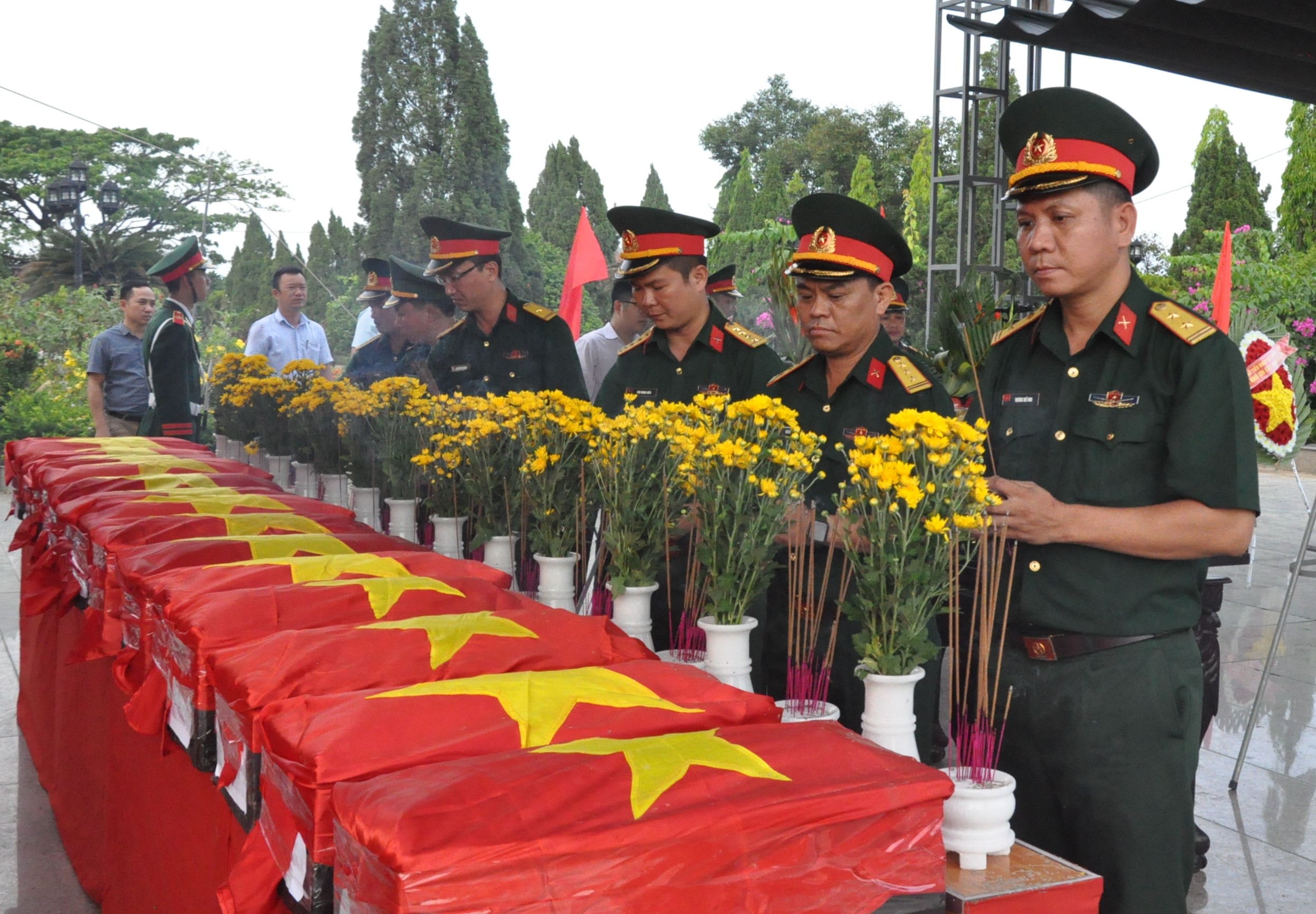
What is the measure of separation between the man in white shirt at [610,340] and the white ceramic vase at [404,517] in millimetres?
3090

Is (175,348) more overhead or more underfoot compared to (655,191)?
more underfoot

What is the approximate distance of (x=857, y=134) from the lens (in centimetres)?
3388

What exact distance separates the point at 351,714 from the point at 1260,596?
675 centimetres

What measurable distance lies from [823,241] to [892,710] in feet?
4.31

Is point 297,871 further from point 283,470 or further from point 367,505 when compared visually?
point 283,470

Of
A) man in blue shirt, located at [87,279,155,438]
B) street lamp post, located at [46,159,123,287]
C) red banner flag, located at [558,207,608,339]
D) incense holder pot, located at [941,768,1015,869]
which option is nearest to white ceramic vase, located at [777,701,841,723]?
incense holder pot, located at [941,768,1015,869]

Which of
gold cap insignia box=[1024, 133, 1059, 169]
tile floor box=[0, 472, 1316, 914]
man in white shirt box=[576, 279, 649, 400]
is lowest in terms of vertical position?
tile floor box=[0, 472, 1316, 914]

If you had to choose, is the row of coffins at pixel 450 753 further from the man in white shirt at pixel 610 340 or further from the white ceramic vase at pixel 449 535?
the man in white shirt at pixel 610 340

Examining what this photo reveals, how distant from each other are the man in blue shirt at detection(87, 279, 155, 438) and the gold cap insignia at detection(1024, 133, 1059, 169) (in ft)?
17.9

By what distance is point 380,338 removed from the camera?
5.21 meters

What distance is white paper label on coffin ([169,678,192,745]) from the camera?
1634 millimetres

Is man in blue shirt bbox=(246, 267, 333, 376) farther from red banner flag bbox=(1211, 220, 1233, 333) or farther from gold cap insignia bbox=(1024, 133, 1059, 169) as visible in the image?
gold cap insignia bbox=(1024, 133, 1059, 169)

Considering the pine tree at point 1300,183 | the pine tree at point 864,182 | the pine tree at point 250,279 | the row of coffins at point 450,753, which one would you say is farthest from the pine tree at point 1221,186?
the row of coffins at point 450,753

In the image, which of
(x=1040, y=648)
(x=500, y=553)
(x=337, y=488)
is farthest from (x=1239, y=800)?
(x=337, y=488)
